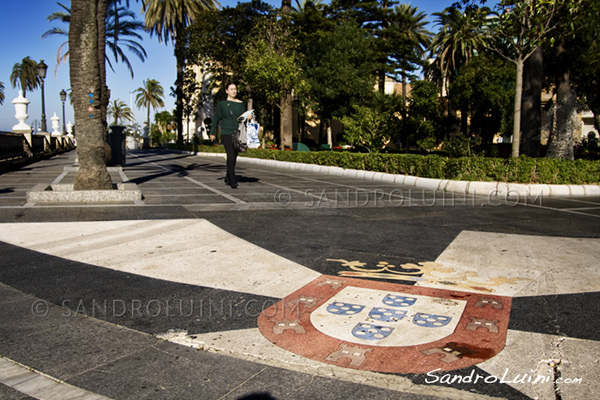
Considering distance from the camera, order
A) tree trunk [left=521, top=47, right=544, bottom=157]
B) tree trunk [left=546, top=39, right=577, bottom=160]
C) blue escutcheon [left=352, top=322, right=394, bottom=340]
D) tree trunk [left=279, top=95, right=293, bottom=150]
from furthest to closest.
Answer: tree trunk [left=279, top=95, right=293, bottom=150] → tree trunk [left=521, top=47, right=544, bottom=157] → tree trunk [left=546, top=39, right=577, bottom=160] → blue escutcheon [left=352, top=322, right=394, bottom=340]

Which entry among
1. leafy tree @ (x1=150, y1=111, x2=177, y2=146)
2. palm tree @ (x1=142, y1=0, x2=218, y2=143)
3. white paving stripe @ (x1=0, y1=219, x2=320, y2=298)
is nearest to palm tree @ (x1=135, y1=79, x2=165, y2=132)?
leafy tree @ (x1=150, y1=111, x2=177, y2=146)

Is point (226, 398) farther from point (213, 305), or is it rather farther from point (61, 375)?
point (213, 305)

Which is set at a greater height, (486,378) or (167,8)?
(167,8)

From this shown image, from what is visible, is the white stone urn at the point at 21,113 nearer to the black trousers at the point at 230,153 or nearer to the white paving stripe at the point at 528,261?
the black trousers at the point at 230,153

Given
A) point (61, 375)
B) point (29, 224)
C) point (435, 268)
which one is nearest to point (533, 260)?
point (435, 268)

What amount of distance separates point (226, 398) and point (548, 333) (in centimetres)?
200

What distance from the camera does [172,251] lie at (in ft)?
16.0

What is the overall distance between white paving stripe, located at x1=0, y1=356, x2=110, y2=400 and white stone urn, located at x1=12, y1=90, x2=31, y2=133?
21.2 meters

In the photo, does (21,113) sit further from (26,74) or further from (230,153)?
(26,74)

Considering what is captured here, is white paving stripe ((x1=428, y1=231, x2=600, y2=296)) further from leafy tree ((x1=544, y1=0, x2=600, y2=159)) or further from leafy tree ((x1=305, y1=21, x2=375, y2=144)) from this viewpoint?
leafy tree ((x1=305, y1=21, x2=375, y2=144))

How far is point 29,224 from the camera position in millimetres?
6113

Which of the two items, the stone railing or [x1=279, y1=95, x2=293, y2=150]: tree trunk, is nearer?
the stone railing

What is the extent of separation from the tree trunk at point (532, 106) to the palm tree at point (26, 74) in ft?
208

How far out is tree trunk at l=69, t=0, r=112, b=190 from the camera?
8312 millimetres
